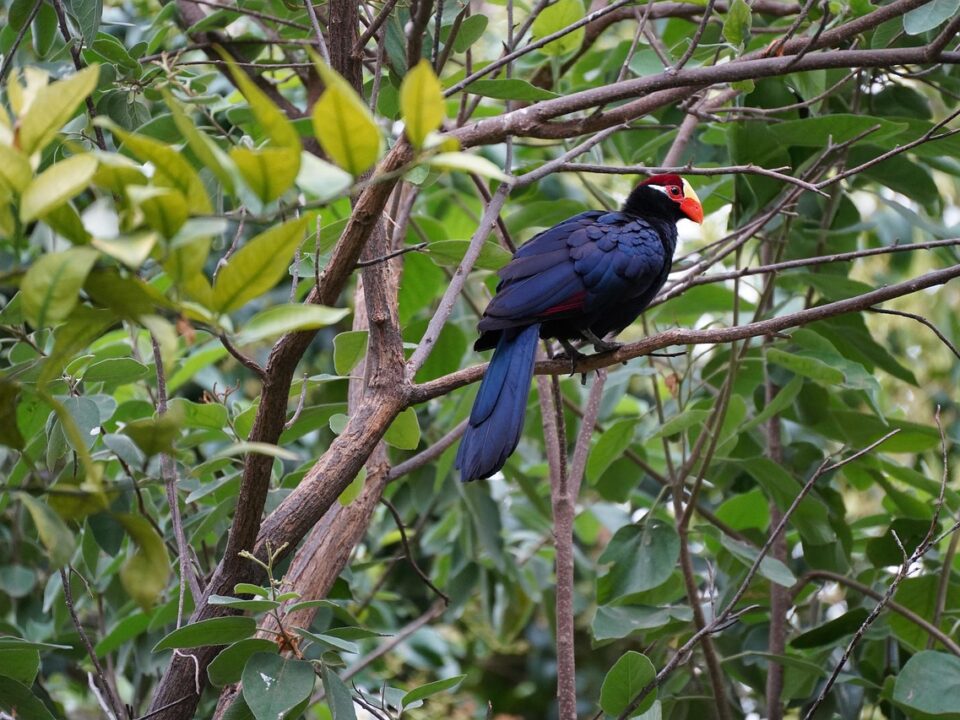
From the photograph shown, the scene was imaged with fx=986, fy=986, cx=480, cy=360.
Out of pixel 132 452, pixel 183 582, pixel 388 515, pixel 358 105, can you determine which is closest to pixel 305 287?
pixel 132 452

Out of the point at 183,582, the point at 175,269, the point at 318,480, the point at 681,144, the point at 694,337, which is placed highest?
the point at 175,269

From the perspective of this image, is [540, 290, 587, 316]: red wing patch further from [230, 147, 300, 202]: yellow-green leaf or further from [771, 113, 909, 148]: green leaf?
[230, 147, 300, 202]: yellow-green leaf

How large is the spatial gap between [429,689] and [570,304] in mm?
1258

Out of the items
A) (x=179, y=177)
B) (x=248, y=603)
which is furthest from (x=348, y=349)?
(x=179, y=177)

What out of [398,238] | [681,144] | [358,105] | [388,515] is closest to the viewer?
[358,105]

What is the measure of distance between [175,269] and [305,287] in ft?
5.42

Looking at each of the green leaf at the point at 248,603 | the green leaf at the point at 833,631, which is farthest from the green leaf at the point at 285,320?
the green leaf at the point at 833,631

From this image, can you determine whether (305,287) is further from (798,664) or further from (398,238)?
(798,664)

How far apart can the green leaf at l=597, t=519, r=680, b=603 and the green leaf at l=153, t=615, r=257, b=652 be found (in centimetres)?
113

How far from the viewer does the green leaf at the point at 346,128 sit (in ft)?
3.40

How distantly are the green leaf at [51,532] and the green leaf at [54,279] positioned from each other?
23cm

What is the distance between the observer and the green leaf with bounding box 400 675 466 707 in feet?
6.51

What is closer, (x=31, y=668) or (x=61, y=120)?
(x=61, y=120)

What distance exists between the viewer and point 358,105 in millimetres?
1042
